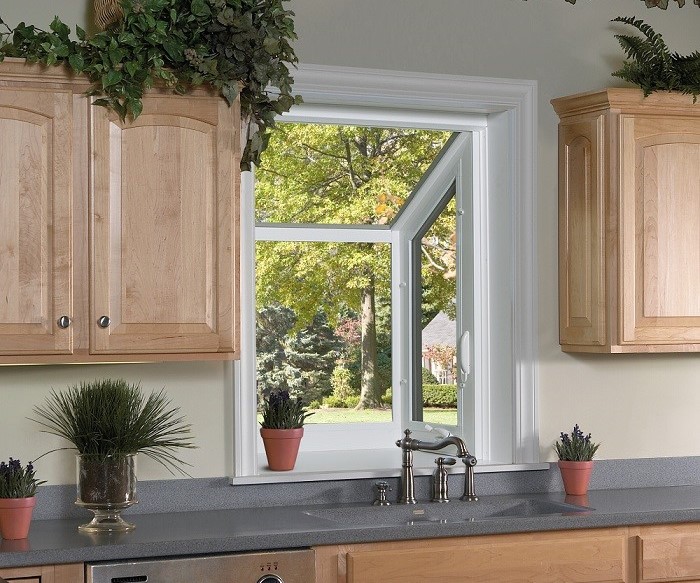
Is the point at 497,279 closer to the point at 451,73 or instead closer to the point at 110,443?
the point at 451,73

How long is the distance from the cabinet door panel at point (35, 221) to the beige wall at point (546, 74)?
56 cm

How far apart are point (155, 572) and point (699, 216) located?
208cm

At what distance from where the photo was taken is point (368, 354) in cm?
425

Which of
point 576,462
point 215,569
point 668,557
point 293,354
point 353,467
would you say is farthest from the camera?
point 293,354

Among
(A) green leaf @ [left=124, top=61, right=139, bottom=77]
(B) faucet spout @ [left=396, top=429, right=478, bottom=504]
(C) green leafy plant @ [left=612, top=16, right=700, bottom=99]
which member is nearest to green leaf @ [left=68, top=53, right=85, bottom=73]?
(A) green leaf @ [left=124, top=61, right=139, bottom=77]

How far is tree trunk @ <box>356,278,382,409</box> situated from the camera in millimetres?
4242

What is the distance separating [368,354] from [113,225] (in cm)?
157

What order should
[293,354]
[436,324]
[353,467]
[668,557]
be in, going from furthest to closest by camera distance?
[436,324]
[293,354]
[353,467]
[668,557]

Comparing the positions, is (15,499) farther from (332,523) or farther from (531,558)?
(531,558)

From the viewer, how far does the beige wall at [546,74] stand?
3.45 metres

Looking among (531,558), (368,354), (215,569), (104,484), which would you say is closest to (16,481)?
(104,484)

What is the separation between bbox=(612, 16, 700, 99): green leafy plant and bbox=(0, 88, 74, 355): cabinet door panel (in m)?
1.85

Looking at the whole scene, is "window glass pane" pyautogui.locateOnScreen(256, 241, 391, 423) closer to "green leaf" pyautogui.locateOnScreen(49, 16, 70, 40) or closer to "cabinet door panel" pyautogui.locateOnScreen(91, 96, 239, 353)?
"cabinet door panel" pyautogui.locateOnScreen(91, 96, 239, 353)

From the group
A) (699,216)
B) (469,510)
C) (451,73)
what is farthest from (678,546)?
(451,73)
